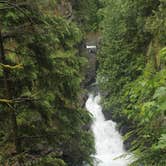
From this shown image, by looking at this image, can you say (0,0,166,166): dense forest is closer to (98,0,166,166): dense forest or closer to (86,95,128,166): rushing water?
(98,0,166,166): dense forest

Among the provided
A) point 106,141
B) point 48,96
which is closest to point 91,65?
point 106,141

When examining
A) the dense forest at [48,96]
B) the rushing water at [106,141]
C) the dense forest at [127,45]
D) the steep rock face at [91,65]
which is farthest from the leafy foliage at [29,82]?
the steep rock face at [91,65]

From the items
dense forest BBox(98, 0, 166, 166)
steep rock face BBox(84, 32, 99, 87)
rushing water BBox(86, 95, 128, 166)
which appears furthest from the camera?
steep rock face BBox(84, 32, 99, 87)

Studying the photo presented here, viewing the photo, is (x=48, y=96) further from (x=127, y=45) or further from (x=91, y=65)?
(x=91, y=65)

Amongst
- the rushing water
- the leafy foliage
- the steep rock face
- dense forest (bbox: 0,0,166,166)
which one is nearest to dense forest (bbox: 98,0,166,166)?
the rushing water

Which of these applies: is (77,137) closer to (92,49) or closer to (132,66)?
(132,66)

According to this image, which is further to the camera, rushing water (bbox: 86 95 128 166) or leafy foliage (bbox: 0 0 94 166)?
rushing water (bbox: 86 95 128 166)

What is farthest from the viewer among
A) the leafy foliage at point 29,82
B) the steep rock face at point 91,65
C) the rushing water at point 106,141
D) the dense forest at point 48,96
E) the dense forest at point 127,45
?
the steep rock face at point 91,65

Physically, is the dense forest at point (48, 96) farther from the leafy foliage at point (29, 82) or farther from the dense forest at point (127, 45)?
the dense forest at point (127, 45)

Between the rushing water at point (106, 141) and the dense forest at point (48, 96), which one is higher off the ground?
the rushing water at point (106, 141)

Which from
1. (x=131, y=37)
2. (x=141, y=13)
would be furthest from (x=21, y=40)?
(x=131, y=37)

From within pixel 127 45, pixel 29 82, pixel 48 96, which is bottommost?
pixel 48 96

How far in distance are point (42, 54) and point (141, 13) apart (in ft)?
35.0

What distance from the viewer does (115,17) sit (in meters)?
19.2
